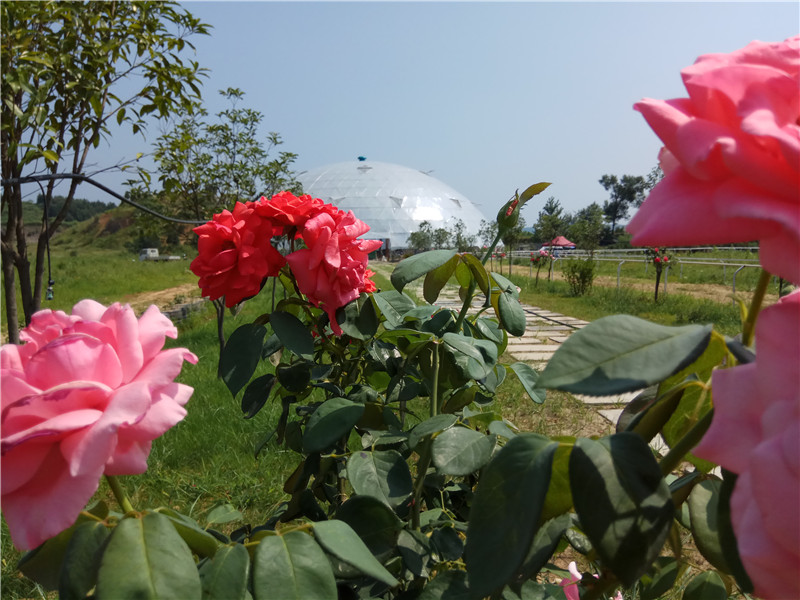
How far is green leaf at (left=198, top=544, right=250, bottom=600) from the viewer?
9.8 inches

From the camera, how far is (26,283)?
1.82 m

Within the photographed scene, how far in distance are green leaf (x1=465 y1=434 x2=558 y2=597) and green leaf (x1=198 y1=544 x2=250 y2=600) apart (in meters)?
0.11

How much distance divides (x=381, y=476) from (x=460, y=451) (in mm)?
82

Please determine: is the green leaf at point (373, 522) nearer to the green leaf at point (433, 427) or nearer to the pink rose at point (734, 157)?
the green leaf at point (433, 427)

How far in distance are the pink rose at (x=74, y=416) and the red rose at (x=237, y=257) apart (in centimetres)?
29

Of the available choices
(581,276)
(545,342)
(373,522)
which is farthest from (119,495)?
(581,276)

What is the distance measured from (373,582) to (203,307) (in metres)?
5.94

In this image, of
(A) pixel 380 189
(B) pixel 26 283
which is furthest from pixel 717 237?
(A) pixel 380 189

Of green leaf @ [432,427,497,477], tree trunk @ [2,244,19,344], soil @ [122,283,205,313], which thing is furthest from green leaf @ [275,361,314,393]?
soil @ [122,283,205,313]

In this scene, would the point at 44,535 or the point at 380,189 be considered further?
the point at 380,189

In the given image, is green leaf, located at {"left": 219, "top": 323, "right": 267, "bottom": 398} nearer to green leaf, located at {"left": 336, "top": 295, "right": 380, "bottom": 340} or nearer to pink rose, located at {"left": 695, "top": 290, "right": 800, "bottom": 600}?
green leaf, located at {"left": 336, "top": 295, "right": 380, "bottom": 340}

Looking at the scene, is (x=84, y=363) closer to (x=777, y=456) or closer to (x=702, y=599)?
(x=777, y=456)

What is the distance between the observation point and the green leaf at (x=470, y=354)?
0.45 meters

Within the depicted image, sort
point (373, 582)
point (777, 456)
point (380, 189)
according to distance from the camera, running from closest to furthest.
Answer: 1. point (777, 456)
2. point (373, 582)
3. point (380, 189)
